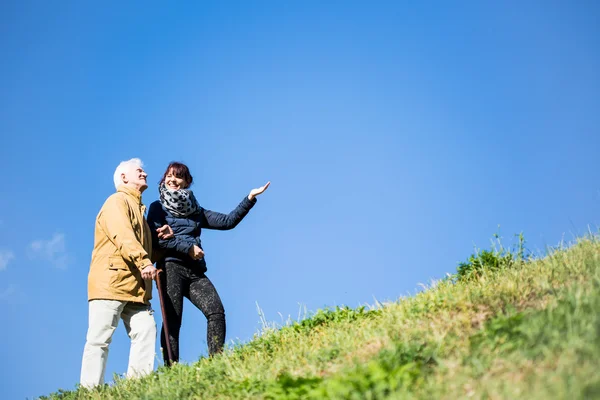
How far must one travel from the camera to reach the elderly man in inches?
312

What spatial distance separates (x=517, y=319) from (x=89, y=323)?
5.77 m

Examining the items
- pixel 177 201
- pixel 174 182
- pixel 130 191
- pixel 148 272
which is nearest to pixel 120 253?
pixel 148 272

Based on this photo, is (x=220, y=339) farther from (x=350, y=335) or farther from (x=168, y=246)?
(x=350, y=335)

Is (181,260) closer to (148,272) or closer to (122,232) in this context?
(148,272)

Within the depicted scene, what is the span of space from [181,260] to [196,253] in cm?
30

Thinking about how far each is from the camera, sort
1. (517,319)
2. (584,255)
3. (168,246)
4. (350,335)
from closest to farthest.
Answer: (517,319) → (350,335) → (584,255) → (168,246)

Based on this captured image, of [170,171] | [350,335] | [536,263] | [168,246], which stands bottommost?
[350,335]

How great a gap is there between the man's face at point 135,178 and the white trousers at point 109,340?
1.83 metres

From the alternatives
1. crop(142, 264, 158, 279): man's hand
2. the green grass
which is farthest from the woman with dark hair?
the green grass

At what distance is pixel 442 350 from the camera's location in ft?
16.3

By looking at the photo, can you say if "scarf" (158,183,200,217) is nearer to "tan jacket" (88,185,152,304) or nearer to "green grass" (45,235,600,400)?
"tan jacket" (88,185,152,304)

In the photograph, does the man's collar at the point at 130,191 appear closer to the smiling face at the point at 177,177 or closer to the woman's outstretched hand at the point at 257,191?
the smiling face at the point at 177,177

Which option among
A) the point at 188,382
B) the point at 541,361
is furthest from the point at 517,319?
the point at 188,382

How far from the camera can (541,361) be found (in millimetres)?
4191
